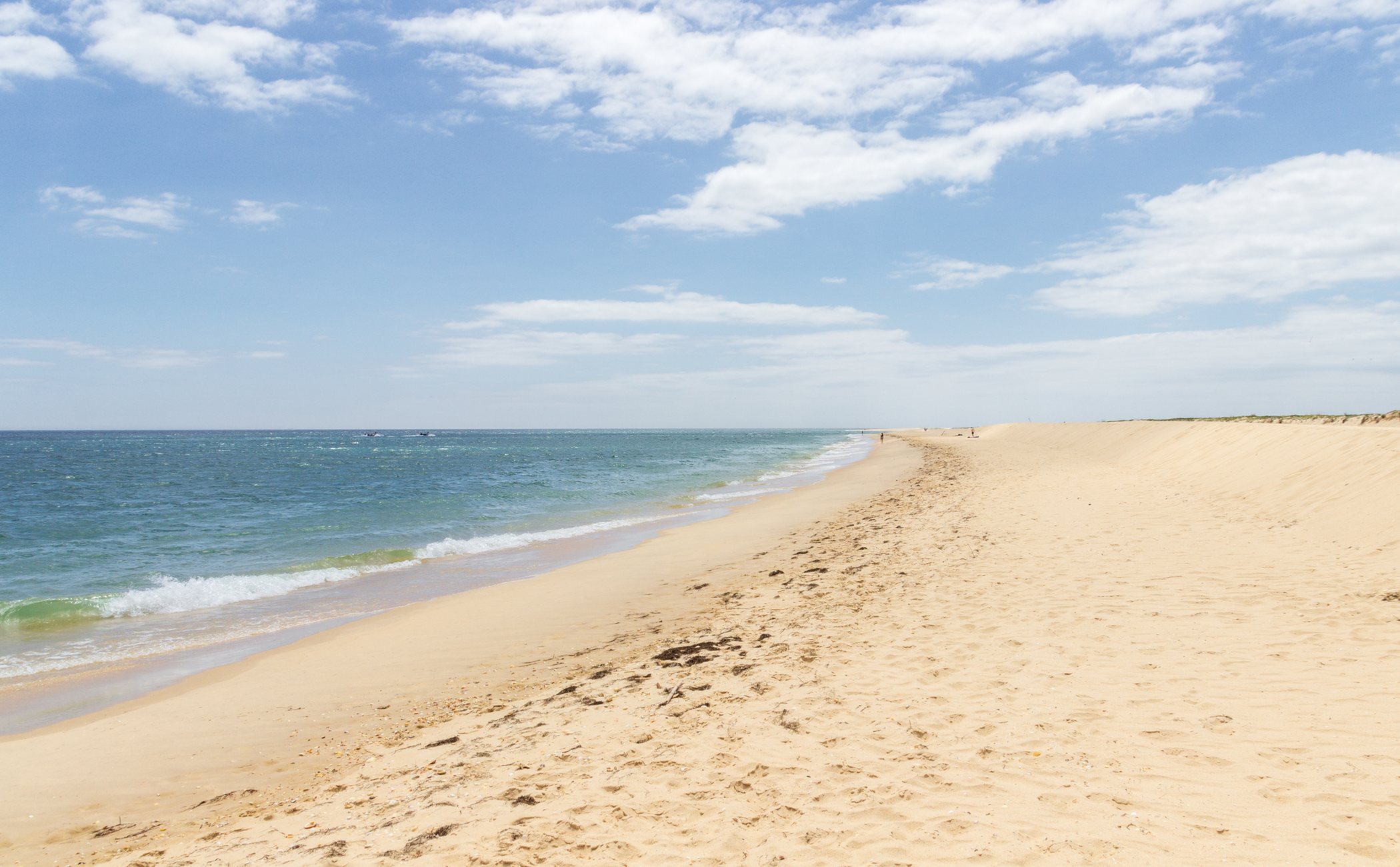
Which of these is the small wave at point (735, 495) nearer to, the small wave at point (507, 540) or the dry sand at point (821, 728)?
the small wave at point (507, 540)

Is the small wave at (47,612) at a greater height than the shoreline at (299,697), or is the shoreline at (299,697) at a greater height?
the shoreline at (299,697)

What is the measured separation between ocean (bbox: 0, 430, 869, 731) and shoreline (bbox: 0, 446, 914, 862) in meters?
1.50

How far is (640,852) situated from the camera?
3.91 m

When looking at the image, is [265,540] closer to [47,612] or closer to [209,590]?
[209,590]

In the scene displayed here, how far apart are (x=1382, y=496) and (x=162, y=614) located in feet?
71.3

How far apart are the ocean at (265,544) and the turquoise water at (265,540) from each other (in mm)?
66

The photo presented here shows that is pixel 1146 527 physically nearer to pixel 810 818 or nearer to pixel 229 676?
pixel 810 818

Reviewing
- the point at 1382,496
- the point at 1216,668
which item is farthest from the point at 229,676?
the point at 1382,496

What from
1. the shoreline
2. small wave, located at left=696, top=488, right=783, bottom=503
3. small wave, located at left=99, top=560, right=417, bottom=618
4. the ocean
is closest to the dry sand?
the shoreline

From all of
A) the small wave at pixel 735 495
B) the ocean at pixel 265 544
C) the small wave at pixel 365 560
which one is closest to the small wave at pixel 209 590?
the ocean at pixel 265 544

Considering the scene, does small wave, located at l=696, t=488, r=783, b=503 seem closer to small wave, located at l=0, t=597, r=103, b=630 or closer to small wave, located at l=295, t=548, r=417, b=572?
small wave, located at l=295, t=548, r=417, b=572

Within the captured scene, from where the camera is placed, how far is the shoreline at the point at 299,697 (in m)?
5.79

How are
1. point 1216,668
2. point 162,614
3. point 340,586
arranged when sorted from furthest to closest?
point 340,586, point 162,614, point 1216,668

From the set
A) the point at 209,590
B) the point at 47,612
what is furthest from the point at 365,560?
the point at 47,612
